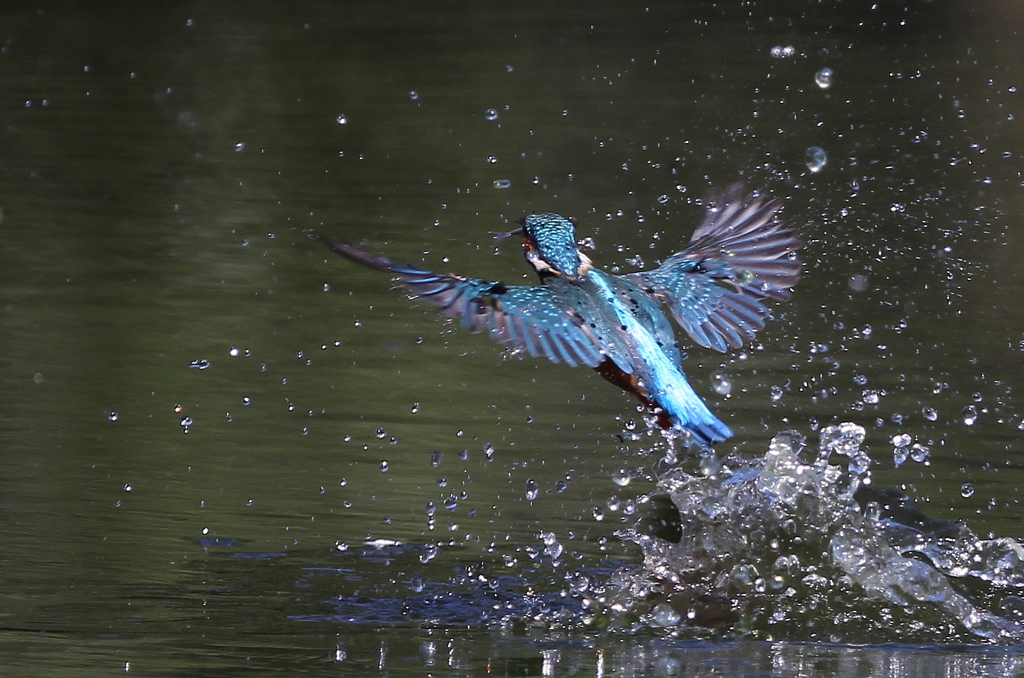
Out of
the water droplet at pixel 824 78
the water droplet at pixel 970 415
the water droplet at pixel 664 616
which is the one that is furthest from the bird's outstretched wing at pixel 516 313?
the water droplet at pixel 824 78

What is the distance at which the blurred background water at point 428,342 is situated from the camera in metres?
3.51

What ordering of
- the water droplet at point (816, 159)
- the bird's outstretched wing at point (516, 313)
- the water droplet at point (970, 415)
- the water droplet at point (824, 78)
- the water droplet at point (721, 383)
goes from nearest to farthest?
the bird's outstretched wing at point (516, 313)
the water droplet at point (970, 415)
the water droplet at point (721, 383)
the water droplet at point (816, 159)
the water droplet at point (824, 78)

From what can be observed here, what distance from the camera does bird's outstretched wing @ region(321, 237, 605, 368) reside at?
3.71m

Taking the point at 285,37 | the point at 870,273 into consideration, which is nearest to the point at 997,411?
the point at 870,273

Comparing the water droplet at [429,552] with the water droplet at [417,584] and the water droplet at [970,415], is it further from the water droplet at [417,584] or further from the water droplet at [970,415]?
the water droplet at [970,415]

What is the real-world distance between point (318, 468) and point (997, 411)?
1.92 meters

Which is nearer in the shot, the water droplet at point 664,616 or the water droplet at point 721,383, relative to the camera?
the water droplet at point 664,616

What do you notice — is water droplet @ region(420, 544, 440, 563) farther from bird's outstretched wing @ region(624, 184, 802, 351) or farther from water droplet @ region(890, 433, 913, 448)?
water droplet @ region(890, 433, 913, 448)

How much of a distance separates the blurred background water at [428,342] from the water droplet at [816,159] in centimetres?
8

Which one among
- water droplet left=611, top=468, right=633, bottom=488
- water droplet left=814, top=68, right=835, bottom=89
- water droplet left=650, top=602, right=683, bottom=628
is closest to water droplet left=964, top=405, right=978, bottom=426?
water droplet left=611, top=468, right=633, bottom=488

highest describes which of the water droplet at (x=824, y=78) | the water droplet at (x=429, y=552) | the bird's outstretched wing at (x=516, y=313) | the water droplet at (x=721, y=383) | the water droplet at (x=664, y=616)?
the water droplet at (x=824, y=78)

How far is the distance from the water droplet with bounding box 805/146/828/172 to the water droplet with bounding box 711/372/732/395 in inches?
126

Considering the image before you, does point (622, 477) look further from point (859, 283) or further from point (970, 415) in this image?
point (859, 283)

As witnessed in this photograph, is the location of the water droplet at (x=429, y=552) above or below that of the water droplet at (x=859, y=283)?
below
